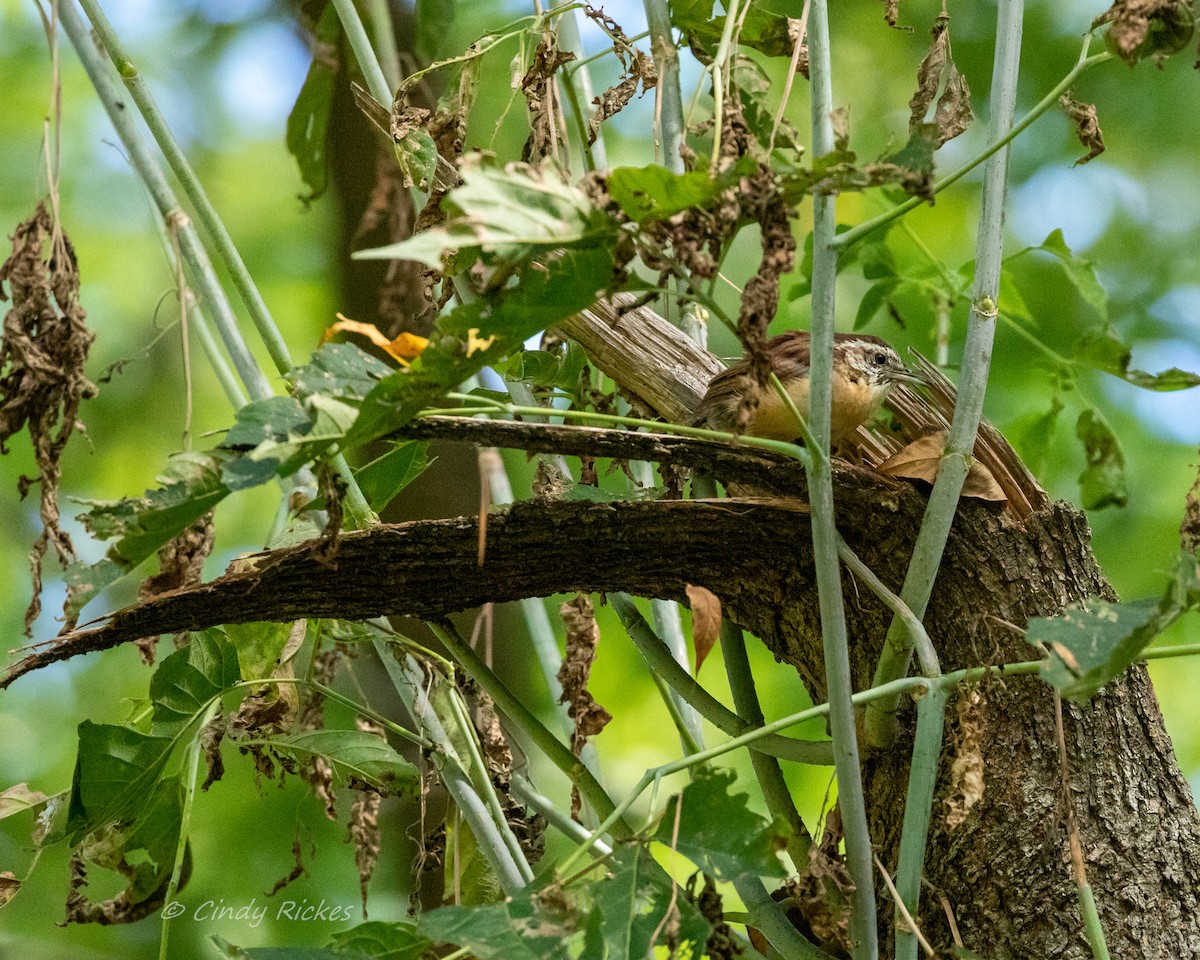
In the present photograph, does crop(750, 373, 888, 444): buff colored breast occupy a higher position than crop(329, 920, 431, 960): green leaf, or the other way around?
crop(750, 373, 888, 444): buff colored breast

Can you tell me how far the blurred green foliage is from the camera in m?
3.20

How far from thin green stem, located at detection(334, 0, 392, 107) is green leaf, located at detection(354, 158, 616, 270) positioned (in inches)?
33.0

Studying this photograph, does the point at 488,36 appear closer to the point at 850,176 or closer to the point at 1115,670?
the point at 850,176

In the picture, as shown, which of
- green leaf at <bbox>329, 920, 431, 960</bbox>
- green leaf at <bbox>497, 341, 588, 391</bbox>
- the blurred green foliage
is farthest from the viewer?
the blurred green foliage

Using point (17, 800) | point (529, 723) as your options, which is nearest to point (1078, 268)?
point (529, 723)

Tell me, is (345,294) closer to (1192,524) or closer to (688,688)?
(688,688)

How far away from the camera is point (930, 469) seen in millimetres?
1304

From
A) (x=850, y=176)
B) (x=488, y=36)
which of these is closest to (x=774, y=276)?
(x=850, y=176)

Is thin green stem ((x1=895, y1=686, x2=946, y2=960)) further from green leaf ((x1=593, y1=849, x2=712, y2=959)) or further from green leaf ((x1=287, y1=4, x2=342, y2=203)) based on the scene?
green leaf ((x1=287, y1=4, x2=342, y2=203))

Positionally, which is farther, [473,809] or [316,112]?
[316,112]

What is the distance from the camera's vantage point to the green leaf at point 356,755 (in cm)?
151

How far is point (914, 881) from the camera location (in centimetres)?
104

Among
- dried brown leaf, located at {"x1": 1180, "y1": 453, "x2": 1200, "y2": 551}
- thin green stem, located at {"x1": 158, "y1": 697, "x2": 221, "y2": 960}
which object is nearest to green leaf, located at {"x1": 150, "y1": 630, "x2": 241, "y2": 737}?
thin green stem, located at {"x1": 158, "y1": 697, "x2": 221, "y2": 960}

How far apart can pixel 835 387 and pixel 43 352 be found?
1129 mm
